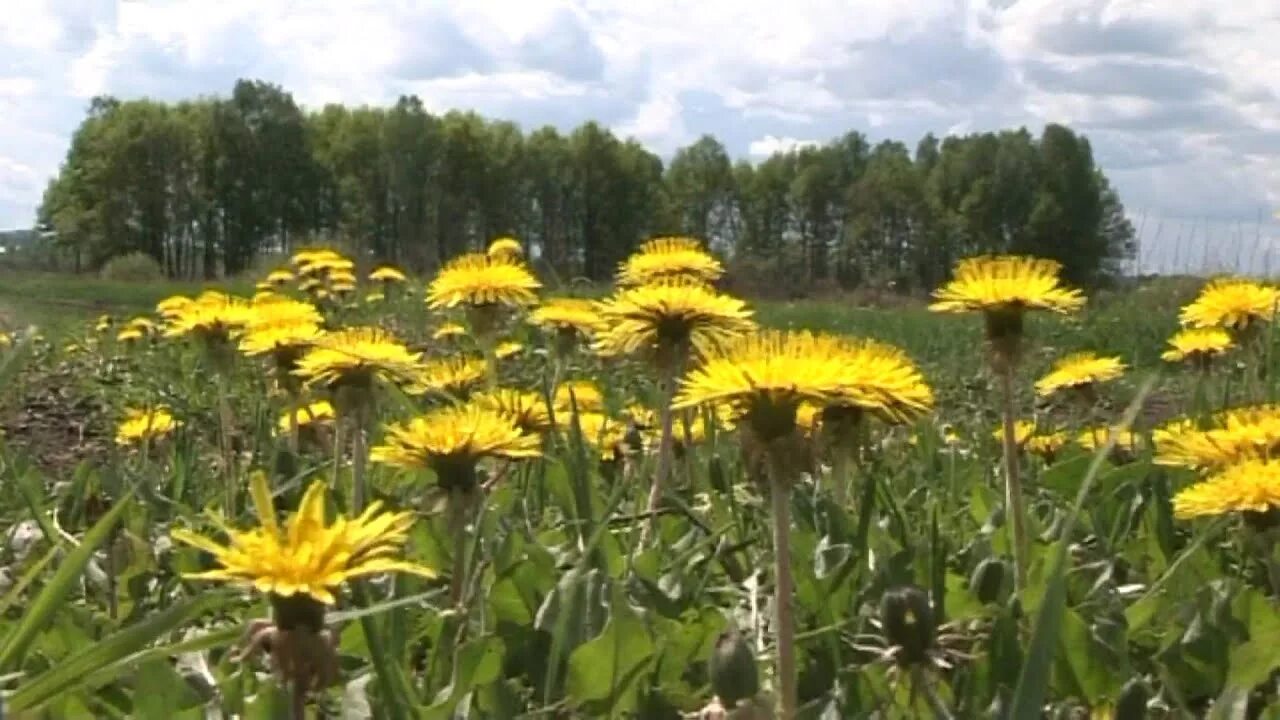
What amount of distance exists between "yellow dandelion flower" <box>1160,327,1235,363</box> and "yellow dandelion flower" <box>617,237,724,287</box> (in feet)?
3.80

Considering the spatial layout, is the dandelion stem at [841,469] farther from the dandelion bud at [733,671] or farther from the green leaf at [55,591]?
the green leaf at [55,591]

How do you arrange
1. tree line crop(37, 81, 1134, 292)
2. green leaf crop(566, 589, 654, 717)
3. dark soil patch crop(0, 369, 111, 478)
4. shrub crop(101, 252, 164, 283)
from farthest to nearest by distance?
tree line crop(37, 81, 1134, 292)
shrub crop(101, 252, 164, 283)
dark soil patch crop(0, 369, 111, 478)
green leaf crop(566, 589, 654, 717)

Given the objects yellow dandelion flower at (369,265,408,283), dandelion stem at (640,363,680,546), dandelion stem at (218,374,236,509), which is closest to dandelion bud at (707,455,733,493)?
dandelion stem at (640,363,680,546)

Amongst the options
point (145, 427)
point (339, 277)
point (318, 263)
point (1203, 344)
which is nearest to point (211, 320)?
point (145, 427)

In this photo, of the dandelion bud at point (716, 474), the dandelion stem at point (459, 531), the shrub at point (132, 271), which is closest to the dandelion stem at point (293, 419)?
the dandelion bud at point (716, 474)

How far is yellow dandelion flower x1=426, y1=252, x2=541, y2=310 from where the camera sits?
2377 millimetres

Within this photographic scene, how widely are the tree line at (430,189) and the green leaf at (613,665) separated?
4795 centimetres

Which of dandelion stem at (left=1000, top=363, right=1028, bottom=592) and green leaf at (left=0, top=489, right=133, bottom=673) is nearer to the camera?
green leaf at (left=0, top=489, right=133, bottom=673)

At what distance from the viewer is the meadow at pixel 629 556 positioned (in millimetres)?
1075

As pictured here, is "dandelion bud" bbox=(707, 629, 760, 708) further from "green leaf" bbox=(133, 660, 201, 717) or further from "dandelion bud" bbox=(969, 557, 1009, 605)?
"dandelion bud" bbox=(969, 557, 1009, 605)

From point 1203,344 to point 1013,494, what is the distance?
5.06ft

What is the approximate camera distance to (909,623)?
1.11 metres

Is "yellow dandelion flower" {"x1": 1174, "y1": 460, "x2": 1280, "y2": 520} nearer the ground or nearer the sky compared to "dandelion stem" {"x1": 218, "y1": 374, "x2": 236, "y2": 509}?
nearer the sky

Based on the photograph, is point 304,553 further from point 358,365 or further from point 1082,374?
point 1082,374
